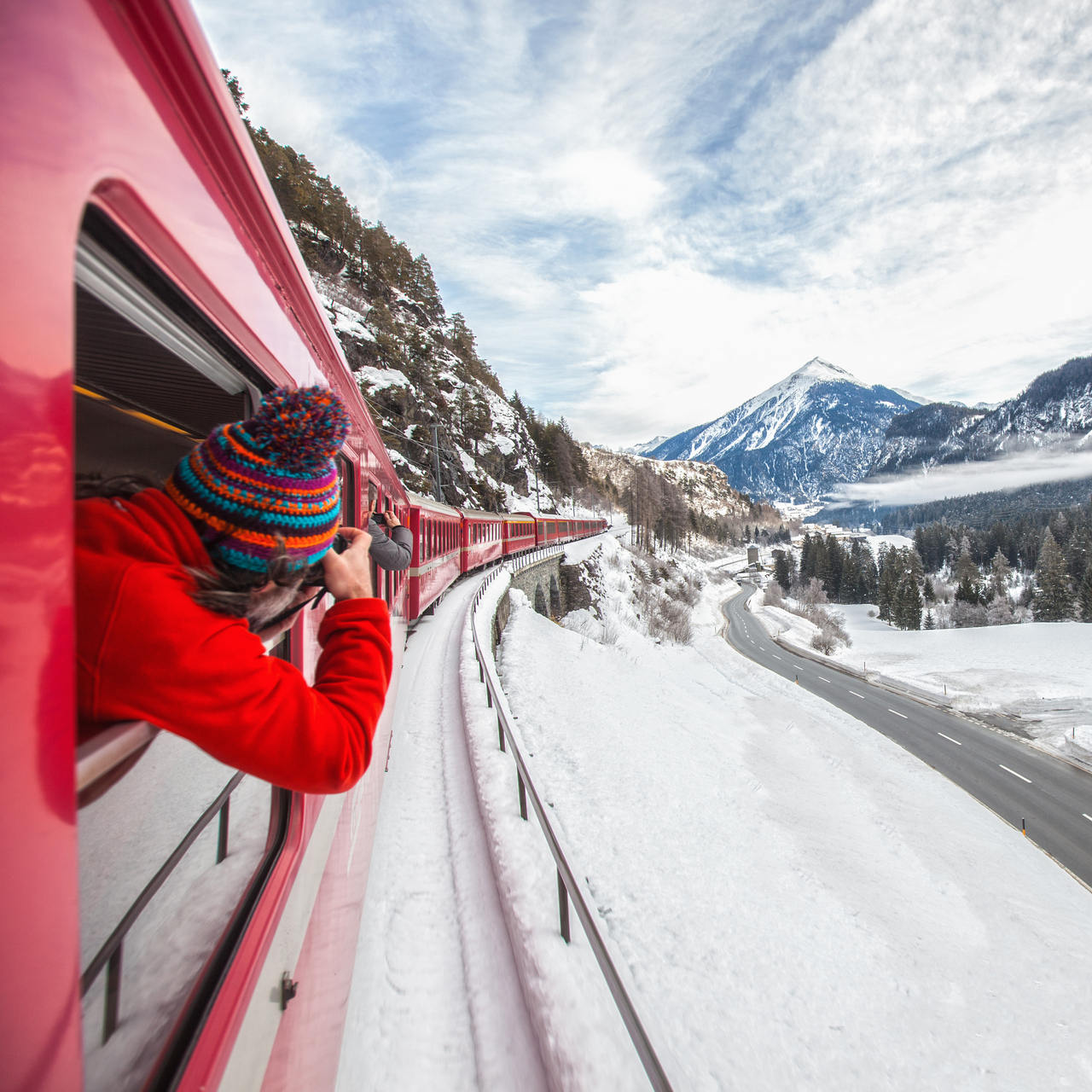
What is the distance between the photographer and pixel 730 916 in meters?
5.97

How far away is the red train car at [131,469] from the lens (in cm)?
71

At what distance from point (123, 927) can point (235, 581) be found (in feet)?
2.77

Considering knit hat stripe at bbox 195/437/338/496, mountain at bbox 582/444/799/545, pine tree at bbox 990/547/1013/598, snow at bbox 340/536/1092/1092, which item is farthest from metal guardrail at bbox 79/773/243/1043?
pine tree at bbox 990/547/1013/598

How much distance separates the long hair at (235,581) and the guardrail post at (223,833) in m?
0.81

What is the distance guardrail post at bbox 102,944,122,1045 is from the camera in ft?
3.51

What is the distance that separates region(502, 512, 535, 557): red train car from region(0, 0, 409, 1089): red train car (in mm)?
23994

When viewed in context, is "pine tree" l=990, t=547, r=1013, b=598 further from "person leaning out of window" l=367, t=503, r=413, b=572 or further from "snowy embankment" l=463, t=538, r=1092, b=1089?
"person leaning out of window" l=367, t=503, r=413, b=572

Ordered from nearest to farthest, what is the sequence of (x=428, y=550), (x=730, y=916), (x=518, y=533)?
1. (x=730, y=916)
2. (x=428, y=550)
3. (x=518, y=533)

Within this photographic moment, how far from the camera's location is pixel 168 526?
1063 millimetres

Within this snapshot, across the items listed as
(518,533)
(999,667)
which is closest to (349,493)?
(518,533)

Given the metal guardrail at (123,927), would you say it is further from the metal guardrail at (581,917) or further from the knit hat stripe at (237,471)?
the metal guardrail at (581,917)

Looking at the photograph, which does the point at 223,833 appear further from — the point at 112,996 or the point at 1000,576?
the point at 1000,576

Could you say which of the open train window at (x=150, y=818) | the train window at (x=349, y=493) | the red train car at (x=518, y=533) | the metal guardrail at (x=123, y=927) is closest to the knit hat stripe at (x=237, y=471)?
the open train window at (x=150, y=818)

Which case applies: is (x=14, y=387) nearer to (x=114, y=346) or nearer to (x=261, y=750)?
(x=261, y=750)
